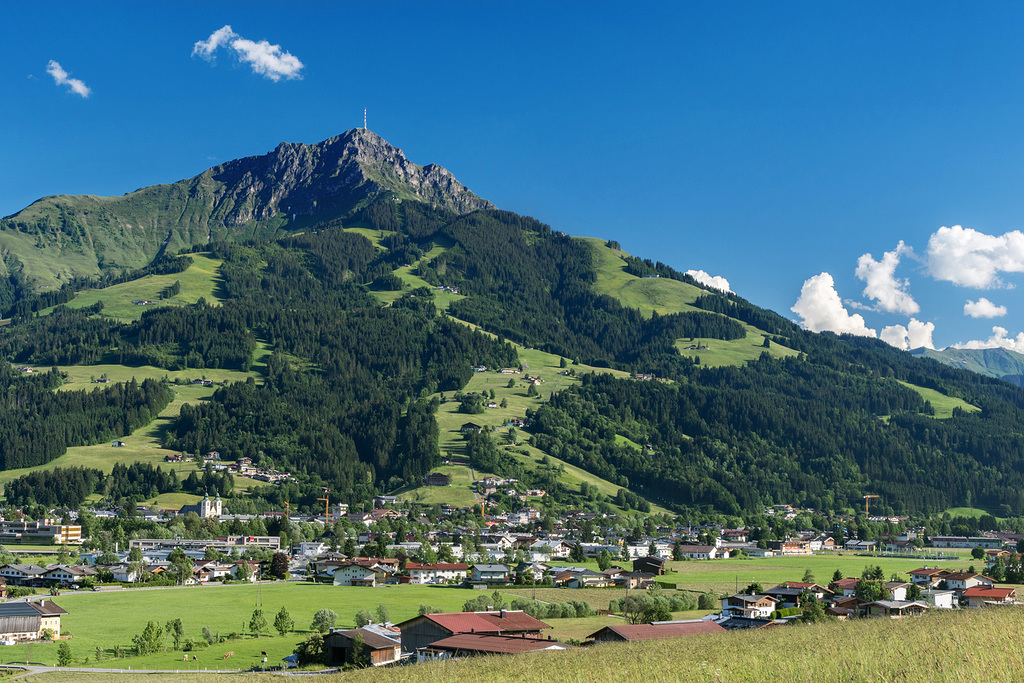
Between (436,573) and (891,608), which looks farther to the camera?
(436,573)

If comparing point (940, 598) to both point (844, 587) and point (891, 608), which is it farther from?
point (891, 608)

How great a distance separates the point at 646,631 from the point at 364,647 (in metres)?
16.2

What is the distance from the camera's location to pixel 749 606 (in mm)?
68438

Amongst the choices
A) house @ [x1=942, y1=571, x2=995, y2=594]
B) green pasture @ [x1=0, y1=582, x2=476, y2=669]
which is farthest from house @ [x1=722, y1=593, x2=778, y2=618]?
house @ [x1=942, y1=571, x2=995, y2=594]

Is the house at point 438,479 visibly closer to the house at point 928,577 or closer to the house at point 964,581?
the house at point 928,577

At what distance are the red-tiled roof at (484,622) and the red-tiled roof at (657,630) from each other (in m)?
4.07

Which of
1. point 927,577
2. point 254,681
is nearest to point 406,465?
point 927,577

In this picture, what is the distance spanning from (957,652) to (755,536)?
149 meters

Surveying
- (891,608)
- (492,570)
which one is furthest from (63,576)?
(891,608)

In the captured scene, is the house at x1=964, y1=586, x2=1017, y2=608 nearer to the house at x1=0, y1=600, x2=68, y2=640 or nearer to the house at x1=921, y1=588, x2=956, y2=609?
the house at x1=921, y1=588, x2=956, y2=609

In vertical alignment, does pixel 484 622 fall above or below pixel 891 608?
above

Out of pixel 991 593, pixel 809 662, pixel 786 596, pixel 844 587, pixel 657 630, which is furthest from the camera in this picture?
pixel 844 587

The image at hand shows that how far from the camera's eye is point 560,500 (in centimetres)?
18650

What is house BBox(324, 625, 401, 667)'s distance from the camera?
51469mm
